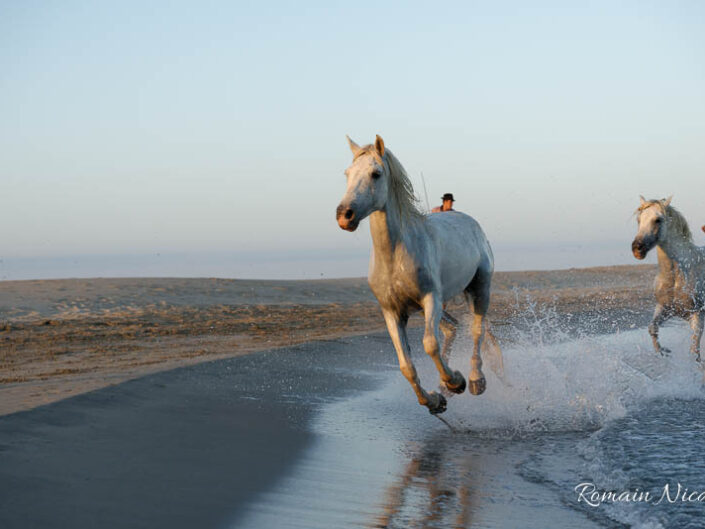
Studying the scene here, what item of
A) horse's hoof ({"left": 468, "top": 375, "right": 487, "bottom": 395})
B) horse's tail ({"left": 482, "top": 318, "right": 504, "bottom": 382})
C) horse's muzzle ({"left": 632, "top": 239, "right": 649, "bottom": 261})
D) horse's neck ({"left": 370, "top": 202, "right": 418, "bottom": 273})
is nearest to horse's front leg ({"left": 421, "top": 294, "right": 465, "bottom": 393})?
horse's neck ({"left": 370, "top": 202, "right": 418, "bottom": 273})

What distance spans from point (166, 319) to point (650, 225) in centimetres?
1077

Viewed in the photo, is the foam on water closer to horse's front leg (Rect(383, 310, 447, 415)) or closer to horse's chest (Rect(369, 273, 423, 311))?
horse's front leg (Rect(383, 310, 447, 415))

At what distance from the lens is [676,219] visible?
10.0 metres

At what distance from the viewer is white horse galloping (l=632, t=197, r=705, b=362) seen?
388 inches

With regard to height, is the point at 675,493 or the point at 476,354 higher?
the point at 476,354

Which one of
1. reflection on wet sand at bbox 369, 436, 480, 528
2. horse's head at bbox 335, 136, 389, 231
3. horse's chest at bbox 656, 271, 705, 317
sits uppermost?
horse's head at bbox 335, 136, 389, 231

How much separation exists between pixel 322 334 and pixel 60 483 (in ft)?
34.3

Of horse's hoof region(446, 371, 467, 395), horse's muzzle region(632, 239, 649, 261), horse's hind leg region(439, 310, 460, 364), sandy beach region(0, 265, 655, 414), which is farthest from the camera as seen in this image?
horse's muzzle region(632, 239, 649, 261)

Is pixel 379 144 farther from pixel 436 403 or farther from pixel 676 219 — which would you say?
pixel 676 219

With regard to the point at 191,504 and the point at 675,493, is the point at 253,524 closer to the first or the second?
the point at 191,504

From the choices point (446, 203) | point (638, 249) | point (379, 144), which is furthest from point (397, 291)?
point (638, 249)

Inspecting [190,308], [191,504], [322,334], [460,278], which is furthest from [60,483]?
[190,308]

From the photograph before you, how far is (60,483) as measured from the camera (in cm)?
398

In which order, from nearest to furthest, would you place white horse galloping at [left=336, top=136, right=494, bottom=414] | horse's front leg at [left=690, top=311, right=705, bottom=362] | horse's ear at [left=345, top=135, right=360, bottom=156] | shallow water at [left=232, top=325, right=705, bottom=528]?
shallow water at [left=232, top=325, right=705, bottom=528], white horse galloping at [left=336, top=136, right=494, bottom=414], horse's ear at [left=345, top=135, right=360, bottom=156], horse's front leg at [left=690, top=311, right=705, bottom=362]
